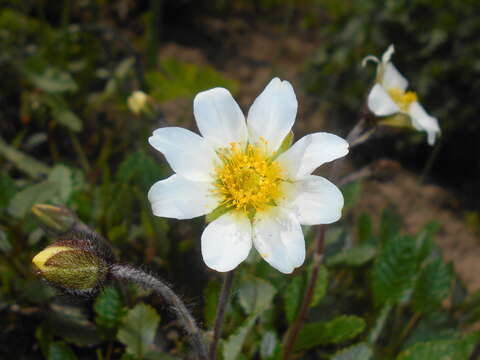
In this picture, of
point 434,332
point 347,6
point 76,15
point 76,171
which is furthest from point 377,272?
point 76,15

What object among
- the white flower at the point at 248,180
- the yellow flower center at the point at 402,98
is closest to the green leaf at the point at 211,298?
the white flower at the point at 248,180

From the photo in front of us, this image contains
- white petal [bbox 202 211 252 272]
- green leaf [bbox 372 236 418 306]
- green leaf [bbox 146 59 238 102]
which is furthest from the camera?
green leaf [bbox 146 59 238 102]

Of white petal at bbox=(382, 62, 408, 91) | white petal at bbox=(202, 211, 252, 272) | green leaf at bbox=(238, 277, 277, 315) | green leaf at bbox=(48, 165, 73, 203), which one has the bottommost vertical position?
green leaf at bbox=(238, 277, 277, 315)

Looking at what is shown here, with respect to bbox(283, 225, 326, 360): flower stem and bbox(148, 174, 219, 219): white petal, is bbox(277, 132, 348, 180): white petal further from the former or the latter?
bbox(283, 225, 326, 360): flower stem

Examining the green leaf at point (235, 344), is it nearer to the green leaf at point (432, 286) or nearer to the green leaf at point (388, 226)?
the green leaf at point (432, 286)

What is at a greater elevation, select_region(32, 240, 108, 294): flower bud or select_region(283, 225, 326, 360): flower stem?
select_region(32, 240, 108, 294): flower bud

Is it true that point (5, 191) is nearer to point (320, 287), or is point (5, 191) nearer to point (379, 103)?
point (320, 287)

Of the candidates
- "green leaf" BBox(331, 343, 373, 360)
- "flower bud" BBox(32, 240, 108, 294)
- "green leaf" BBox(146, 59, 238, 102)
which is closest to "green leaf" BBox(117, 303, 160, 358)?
"flower bud" BBox(32, 240, 108, 294)
